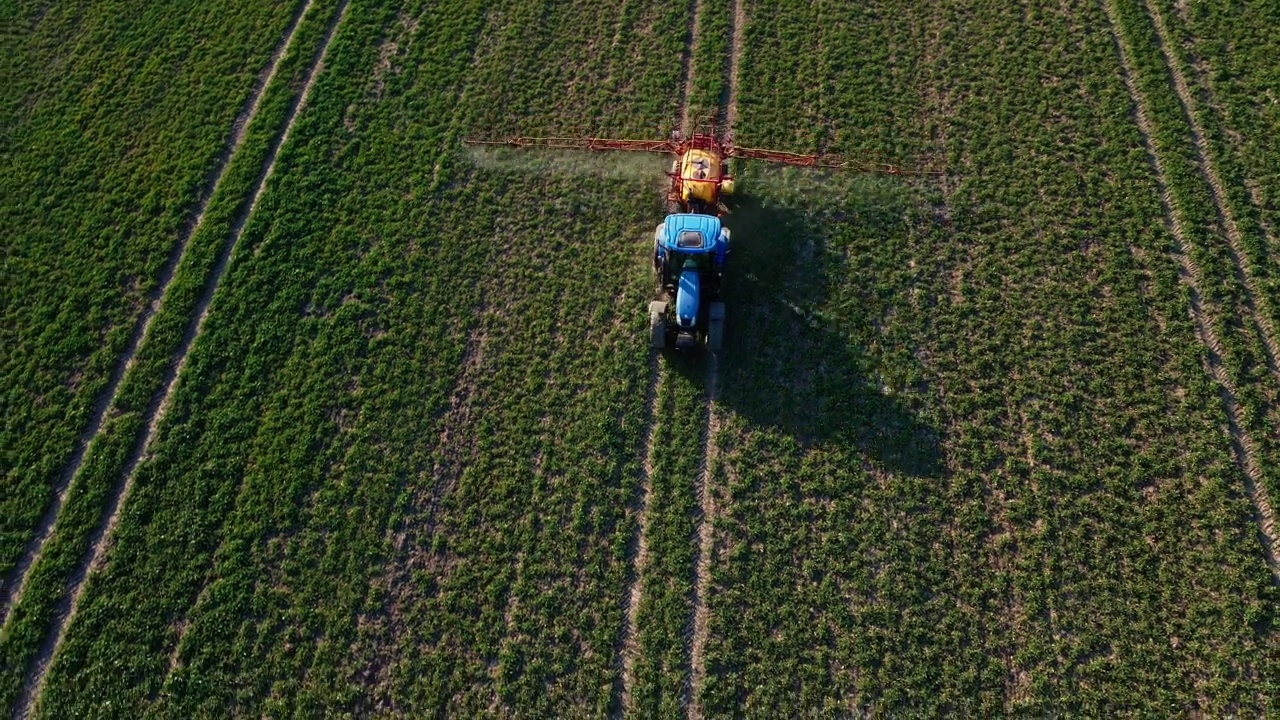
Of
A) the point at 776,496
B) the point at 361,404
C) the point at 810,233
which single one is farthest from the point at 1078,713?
the point at 361,404

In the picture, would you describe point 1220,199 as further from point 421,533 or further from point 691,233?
point 421,533

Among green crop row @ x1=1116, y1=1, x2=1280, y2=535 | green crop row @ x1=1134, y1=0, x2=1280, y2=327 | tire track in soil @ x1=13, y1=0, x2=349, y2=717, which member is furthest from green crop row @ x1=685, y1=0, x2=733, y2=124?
green crop row @ x1=1134, y1=0, x2=1280, y2=327

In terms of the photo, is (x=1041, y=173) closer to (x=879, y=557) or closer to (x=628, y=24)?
(x=879, y=557)

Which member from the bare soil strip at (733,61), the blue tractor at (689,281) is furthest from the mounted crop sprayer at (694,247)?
the bare soil strip at (733,61)

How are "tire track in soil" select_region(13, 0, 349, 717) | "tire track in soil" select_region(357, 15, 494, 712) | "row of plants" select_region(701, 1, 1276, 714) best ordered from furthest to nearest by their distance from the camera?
1. "tire track in soil" select_region(13, 0, 349, 717)
2. "tire track in soil" select_region(357, 15, 494, 712)
3. "row of plants" select_region(701, 1, 1276, 714)

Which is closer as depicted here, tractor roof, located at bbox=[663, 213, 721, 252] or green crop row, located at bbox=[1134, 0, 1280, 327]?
tractor roof, located at bbox=[663, 213, 721, 252]

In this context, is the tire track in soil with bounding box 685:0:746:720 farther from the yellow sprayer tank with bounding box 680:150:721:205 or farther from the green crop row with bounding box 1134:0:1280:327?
the green crop row with bounding box 1134:0:1280:327

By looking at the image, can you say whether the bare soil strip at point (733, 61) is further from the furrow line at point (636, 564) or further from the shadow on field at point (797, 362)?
the furrow line at point (636, 564)
